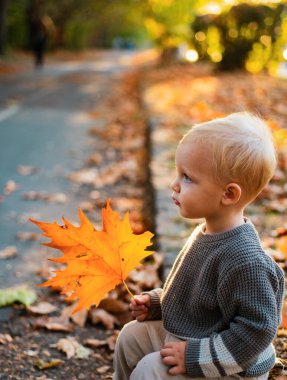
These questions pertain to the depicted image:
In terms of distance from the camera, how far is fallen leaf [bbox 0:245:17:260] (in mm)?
4043

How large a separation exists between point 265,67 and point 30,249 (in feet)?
45.8

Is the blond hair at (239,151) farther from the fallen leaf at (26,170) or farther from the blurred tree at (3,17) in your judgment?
the blurred tree at (3,17)

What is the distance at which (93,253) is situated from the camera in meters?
2.02

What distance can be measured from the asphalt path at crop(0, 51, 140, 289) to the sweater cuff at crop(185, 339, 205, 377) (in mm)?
1932

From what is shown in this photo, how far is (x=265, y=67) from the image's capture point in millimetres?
16922

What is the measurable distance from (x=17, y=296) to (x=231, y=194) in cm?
180

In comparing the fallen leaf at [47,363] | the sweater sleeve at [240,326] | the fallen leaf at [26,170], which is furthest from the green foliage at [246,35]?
the sweater sleeve at [240,326]

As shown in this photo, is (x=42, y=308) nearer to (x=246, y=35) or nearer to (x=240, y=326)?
(x=240, y=326)

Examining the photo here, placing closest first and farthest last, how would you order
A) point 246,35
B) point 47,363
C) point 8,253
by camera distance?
point 47,363, point 8,253, point 246,35

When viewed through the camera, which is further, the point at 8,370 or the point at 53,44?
the point at 53,44

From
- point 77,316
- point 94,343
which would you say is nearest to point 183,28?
point 77,316

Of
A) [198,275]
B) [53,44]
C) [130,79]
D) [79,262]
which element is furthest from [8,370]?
[53,44]

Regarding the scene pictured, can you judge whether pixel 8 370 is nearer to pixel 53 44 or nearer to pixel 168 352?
pixel 168 352

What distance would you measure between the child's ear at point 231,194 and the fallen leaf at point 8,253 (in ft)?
8.00
